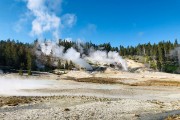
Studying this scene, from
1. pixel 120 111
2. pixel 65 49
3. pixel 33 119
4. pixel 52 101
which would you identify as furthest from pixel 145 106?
pixel 65 49

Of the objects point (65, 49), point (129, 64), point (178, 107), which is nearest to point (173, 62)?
point (129, 64)

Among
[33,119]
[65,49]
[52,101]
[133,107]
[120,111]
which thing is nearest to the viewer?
[33,119]

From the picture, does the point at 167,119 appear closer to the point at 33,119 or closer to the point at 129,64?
the point at 33,119

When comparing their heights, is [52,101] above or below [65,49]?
below

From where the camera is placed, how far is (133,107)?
1807 inches

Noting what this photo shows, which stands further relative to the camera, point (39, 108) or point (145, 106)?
point (145, 106)

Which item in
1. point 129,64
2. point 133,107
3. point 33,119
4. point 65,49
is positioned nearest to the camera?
point 33,119

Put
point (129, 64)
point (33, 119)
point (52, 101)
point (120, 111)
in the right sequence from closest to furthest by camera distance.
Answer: point (33, 119)
point (120, 111)
point (52, 101)
point (129, 64)

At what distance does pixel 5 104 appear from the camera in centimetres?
4678

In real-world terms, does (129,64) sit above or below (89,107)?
above

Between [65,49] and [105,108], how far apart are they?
513ft

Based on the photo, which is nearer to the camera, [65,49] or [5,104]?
[5,104]

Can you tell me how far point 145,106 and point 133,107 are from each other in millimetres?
2267

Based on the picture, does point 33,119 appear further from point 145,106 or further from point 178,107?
point 178,107
